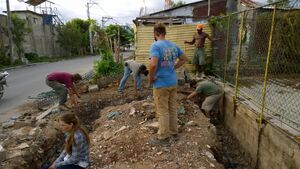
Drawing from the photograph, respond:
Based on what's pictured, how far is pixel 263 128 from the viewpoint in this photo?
4.81 meters

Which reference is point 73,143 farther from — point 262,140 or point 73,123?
point 262,140

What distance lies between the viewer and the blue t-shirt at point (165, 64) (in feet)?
14.8

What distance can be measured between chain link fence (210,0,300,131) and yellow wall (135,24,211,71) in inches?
112

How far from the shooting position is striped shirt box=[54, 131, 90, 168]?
3.49 meters

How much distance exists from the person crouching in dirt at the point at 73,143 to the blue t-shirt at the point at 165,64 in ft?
5.01

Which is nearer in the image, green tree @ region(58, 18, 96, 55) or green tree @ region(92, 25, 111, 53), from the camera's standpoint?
green tree @ region(92, 25, 111, 53)

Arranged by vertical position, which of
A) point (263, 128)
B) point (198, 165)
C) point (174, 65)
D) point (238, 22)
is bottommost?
point (198, 165)

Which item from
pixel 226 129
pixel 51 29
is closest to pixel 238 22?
pixel 226 129

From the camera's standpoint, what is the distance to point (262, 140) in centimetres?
485

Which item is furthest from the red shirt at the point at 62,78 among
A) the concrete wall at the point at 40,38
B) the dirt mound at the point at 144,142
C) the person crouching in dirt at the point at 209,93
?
the concrete wall at the point at 40,38

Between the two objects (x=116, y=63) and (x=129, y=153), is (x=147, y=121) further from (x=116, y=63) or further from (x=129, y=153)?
(x=116, y=63)

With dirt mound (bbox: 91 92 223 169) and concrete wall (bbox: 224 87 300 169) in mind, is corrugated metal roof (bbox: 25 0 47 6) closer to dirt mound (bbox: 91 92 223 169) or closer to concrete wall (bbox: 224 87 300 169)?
dirt mound (bbox: 91 92 223 169)

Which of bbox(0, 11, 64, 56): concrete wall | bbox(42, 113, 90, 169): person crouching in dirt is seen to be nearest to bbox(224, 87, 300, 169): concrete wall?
bbox(42, 113, 90, 169): person crouching in dirt

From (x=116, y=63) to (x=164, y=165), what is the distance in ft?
26.0
